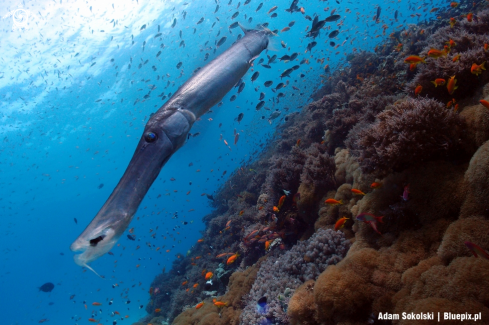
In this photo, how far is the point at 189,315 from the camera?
7.14 m

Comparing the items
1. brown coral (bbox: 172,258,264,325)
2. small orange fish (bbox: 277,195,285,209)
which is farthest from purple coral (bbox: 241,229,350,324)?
small orange fish (bbox: 277,195,285,209)

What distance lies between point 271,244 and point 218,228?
8.12 m

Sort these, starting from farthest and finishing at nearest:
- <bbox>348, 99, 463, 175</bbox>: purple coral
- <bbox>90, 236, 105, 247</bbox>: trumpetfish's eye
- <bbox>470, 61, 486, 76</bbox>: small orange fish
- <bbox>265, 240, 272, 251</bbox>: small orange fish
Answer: <bbox>265, 240, 272, 251</bbox>: small orange fish
<bbox>470, 61, 486, 76</bbox>: small orange fish
<bbox>348, 99, 463, 175</bbox>: purple coral
<bbox>90, 236, 105, 247</bbox>: trumpetfish's eye

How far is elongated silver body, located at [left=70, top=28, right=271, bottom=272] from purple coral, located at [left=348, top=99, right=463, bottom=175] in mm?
2349

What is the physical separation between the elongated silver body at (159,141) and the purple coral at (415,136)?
2349mm

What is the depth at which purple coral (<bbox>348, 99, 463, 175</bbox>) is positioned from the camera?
298cm

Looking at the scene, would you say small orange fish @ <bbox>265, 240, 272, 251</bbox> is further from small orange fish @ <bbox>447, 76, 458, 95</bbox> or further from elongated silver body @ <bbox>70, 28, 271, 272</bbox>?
small orange fish @ <bbox>447, 76, 458, 95</bbox>

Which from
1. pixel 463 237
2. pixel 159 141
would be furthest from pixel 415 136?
pixel 159 141

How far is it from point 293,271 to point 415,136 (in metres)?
3.51

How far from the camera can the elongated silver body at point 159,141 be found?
55.5 inches

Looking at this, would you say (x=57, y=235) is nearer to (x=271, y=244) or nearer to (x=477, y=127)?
(x=271, y=244)

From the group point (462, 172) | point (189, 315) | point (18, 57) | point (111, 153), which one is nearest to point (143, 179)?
point (462, 172)

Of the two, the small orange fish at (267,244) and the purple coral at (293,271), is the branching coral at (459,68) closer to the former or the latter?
the purple coral at (293,271)

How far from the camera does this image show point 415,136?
308 centimetres
